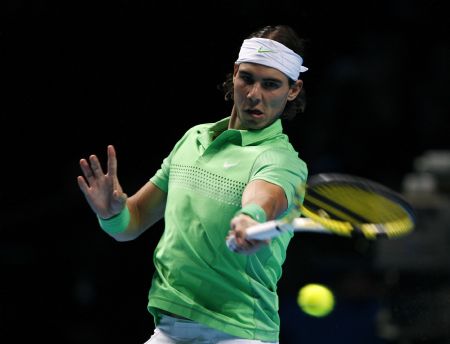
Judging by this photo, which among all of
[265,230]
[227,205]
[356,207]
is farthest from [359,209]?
[265,230]

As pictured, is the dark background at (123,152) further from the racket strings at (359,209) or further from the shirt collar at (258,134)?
the racket strings at (359,209)

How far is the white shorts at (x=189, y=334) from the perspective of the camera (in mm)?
3164

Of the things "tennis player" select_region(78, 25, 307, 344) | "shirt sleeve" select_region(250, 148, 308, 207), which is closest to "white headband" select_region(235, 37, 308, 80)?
"tennis player" select_region(78, 25, 307, 344)

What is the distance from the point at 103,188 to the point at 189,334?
2.00 feet

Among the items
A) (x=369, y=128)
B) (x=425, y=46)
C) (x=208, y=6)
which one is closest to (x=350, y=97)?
(x=369, y=128)

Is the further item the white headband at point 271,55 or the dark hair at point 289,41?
the dark hair at point 289,41

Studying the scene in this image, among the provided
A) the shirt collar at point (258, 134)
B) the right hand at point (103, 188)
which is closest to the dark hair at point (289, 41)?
the shirt collar at point (258, 134)

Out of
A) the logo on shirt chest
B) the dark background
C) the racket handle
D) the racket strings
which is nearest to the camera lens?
the racket handle

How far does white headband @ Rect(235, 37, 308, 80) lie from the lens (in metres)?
3.35

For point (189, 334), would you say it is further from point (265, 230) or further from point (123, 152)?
point (123, 152)

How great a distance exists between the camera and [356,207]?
10.6ft

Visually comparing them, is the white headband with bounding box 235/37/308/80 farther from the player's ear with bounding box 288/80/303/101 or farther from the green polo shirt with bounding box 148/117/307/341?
the green polo shirt with bounding box 148/117/307/341

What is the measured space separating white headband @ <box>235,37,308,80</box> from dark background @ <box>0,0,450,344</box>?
8.15 ft

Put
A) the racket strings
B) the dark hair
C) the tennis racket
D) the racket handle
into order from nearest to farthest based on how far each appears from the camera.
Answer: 1. the racket handle
2. the tennis racket
3. the racket strings
4. the dark hair
